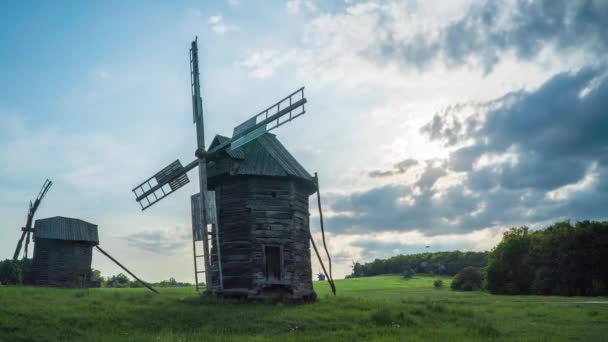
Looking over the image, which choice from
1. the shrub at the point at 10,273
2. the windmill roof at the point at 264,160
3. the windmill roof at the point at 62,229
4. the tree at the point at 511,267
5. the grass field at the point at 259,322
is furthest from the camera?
the tree at the point at 511,267

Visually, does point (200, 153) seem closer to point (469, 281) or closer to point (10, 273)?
point (10, 273)

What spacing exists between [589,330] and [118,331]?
1667cm

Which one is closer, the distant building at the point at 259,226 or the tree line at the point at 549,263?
the distant building at the point at 259,226

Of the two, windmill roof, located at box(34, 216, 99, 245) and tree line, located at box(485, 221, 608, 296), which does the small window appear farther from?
tree line, located at box(485, 221, 608, 296)

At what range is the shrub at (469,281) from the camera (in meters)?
59.6

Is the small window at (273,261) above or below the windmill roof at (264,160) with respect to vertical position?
below

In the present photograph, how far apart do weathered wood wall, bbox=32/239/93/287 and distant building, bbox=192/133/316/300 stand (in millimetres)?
18521

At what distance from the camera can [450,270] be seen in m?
99.4

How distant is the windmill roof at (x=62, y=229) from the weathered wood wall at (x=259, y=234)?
19.0 metres

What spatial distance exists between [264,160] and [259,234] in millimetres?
3809

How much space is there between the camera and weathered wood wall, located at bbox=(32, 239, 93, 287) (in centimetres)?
3741

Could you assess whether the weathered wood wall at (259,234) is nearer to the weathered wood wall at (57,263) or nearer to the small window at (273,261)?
the small window at (273,261)

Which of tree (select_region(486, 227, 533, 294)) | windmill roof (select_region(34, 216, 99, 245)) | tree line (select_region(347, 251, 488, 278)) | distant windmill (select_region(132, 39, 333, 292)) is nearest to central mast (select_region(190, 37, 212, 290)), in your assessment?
distant windmill (select_region(132, 39, 333, 292))

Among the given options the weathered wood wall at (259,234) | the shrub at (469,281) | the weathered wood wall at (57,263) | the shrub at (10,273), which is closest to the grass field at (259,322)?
the weathered wood wall at (259,234)
